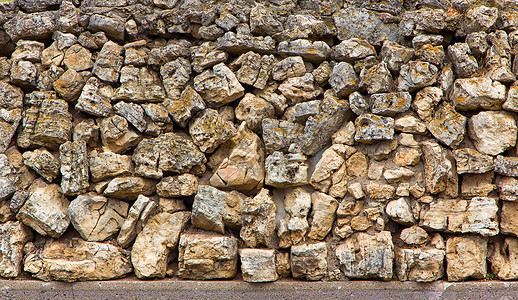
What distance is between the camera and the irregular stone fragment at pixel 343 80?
4945mm

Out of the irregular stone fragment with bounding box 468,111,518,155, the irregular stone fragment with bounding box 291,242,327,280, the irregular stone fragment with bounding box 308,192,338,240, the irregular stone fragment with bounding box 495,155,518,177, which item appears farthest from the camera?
the irregular stone fragment with bounding box 308,192,338,240

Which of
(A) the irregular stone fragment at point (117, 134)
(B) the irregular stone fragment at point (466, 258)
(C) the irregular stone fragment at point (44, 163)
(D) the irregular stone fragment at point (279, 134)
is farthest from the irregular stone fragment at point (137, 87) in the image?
(B) the irregular stone fragment at point (466, 258)

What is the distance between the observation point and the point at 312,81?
5137mm

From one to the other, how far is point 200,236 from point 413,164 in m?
2.94

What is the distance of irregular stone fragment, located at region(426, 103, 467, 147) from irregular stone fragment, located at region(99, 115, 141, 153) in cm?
400

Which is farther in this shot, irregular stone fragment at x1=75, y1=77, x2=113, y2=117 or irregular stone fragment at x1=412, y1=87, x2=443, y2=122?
irregular stone fragment at x1=75, y1=77, x2=113, y2=117

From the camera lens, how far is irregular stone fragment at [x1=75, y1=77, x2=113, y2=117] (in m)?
5.12

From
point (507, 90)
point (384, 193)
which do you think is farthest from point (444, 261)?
point (507, 90)

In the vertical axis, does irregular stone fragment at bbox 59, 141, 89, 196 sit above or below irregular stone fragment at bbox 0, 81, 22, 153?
below

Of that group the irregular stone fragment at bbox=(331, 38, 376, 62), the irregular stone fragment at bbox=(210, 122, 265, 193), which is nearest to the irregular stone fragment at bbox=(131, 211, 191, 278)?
the irregular stone fragment at bbox=(210, 122, 265, 193)

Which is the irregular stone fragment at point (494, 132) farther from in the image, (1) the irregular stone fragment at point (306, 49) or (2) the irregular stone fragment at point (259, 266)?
(2) the irregular stone fragment at point (259, 266)

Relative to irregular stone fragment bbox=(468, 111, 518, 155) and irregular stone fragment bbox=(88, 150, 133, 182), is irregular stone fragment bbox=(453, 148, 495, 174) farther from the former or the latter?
irregular stone fragment bbox=(88, 150, 133, 182)

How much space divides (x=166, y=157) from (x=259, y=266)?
191cm

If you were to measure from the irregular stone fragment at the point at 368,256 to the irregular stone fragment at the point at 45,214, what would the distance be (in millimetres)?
3730
